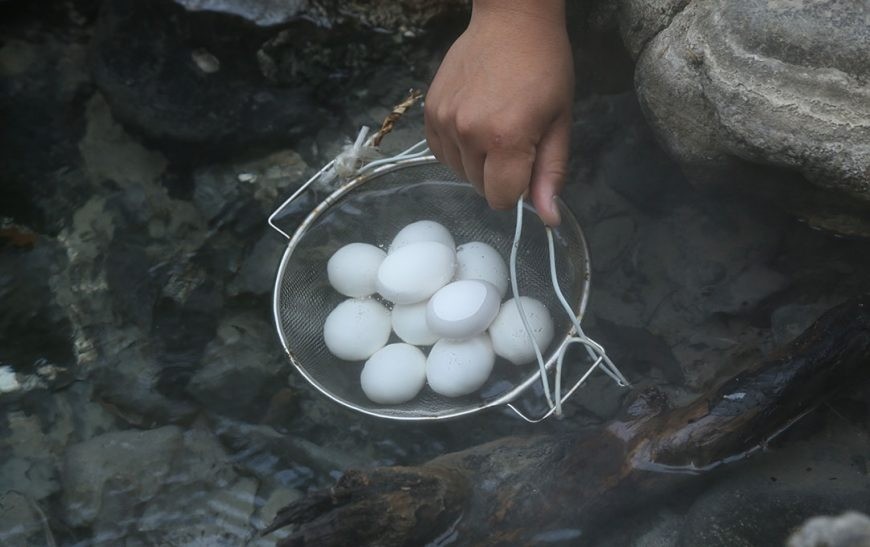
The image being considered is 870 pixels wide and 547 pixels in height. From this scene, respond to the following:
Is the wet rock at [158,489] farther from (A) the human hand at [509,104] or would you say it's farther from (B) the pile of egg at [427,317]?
(A) the human hand at [509,104]

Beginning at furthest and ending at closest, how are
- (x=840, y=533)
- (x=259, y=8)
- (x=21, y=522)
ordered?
1. (x=259, y=8)
2. (x=21, y=522)
3. (x=840, y=533)

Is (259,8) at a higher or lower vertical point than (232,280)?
higher

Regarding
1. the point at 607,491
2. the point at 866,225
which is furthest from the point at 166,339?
the point at 866,225

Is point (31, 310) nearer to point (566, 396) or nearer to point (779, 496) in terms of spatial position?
point (566, 396)

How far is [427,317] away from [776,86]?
1062 mm

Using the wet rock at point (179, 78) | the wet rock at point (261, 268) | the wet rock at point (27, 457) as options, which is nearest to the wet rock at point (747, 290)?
the wet rock at point (261, 268)

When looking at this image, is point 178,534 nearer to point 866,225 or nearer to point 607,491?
point 607,491

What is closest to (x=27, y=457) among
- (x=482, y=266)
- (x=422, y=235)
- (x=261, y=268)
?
(x=261, y=268)

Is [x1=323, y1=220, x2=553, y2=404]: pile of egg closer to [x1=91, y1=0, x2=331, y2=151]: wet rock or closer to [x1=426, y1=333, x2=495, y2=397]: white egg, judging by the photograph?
[x1=426, y1=333, x2=495, y2=397]: white egg

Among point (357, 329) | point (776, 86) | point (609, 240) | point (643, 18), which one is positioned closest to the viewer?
point (776, 86)

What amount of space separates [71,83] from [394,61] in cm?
113

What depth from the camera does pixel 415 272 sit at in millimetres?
2248

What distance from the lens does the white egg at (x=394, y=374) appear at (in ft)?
7.50

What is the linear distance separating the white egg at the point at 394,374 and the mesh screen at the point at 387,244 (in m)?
0.05
